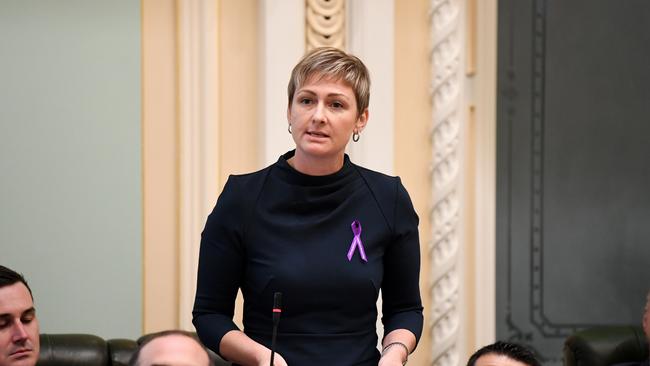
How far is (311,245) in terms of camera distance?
71.6 inches

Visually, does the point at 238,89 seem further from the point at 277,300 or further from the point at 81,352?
the point at 277,300

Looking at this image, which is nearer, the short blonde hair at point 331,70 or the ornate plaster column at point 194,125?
the short blonde hair at point 331,70

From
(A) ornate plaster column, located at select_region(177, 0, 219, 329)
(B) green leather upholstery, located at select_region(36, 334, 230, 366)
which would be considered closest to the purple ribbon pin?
(B) green leather upholstery, located at select_region(36, 334, 230, 366)

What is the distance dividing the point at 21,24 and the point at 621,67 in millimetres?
2479

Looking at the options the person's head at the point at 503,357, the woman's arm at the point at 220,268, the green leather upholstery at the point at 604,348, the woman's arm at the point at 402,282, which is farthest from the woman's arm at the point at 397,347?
the green leather upholstery at the point at 604,348

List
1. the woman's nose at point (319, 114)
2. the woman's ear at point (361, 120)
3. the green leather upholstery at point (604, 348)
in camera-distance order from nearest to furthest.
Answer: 1. the woman's nose at point (319, 114)
2. the woman's ear at point (361, 120)
3. the green leather upholstery at point (604, 348)

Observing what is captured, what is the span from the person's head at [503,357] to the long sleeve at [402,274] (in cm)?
13

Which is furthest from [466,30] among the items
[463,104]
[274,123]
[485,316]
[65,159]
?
[65,159]

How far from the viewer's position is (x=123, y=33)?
3.64 m

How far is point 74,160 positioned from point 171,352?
1983 millimetres

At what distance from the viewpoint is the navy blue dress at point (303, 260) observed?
1798mm

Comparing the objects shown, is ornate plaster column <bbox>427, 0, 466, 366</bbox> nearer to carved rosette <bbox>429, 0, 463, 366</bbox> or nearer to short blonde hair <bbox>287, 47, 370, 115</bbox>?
carved rosette <bbox>429, 0, 463, 366</bbox>

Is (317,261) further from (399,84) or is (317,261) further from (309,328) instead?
(399,84)

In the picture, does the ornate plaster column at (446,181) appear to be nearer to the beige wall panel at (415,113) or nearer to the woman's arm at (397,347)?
the beige wall panel at (415,113)
